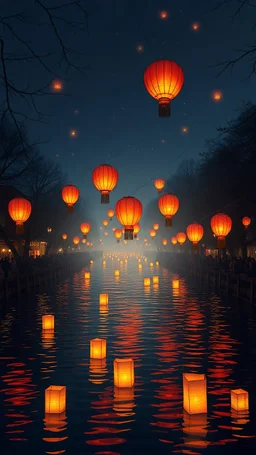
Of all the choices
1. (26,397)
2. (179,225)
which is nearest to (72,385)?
(26,397)

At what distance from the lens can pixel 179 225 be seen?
72.6 m

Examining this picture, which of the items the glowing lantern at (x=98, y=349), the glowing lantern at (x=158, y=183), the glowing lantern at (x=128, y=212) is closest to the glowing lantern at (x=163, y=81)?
the glowing lantern at (x=98, y=349)

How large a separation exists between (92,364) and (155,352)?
1986 millimetres

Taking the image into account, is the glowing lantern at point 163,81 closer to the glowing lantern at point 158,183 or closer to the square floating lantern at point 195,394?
the square floating lantern at point 195,394

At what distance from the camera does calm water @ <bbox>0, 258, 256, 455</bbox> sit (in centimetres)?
693

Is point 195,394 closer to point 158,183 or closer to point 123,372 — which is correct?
point 123,372

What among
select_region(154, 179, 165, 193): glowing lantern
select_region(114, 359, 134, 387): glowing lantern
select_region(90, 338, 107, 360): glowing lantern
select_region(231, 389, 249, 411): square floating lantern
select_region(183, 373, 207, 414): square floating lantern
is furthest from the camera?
select_region(154, 179, 165, 193): glowing lantern

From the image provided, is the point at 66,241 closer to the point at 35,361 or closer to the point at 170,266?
the point at 170,266

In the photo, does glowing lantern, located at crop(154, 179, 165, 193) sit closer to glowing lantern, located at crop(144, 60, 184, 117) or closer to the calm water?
the calm water

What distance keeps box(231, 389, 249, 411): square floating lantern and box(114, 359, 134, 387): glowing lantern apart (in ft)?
6.48

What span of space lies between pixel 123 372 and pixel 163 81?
821 centimetres

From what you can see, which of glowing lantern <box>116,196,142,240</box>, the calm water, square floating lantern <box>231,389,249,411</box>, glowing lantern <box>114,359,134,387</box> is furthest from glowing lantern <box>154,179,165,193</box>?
square floating lantern <box>231,389,249,411</box>

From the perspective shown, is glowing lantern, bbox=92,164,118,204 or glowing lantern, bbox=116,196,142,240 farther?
glowing lantern, bbox=116,196,142,240

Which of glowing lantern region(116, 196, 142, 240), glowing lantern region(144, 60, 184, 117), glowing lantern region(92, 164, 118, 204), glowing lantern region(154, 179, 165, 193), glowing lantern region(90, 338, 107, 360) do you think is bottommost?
glowing lantern region(90, 338, 107, 360)
